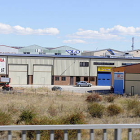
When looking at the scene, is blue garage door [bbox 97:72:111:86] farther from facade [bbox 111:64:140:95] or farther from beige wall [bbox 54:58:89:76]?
facade [bbox 111:64:140:95]

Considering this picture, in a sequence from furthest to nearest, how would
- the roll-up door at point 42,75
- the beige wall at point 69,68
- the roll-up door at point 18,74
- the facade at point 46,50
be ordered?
the facade at point 46,50 < the beige wall at point 69,68 < the roll-up door at point 42,75 < the roll-up door at point 18,74

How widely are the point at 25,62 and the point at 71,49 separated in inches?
1458

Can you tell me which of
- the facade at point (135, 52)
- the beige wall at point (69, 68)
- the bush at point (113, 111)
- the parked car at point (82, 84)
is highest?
the facade at point (135, 52)

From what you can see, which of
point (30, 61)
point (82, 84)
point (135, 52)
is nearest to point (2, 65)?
point (30, 61)

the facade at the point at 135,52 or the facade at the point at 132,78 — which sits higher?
the facade at the point at 135,52

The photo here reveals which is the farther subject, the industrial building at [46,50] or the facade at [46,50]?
the facade at [46,50]

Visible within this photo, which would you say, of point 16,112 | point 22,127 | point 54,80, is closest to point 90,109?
point 16,112

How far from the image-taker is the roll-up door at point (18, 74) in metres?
61.3

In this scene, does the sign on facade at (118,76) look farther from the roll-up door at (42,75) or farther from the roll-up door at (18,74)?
the roll-up door at (18,74)

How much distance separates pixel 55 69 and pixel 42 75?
335cm

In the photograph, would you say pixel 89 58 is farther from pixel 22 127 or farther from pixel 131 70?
pixel 22 127

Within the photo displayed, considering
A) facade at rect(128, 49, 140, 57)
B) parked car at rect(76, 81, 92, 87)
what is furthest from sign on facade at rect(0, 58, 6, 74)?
facade at rect(128, 49, 140, 57)

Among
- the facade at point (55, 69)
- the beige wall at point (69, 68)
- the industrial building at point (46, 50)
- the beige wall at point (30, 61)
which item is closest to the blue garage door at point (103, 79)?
the facade at point (55, 69)

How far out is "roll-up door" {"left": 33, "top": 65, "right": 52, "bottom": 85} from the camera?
62250 millimetres
